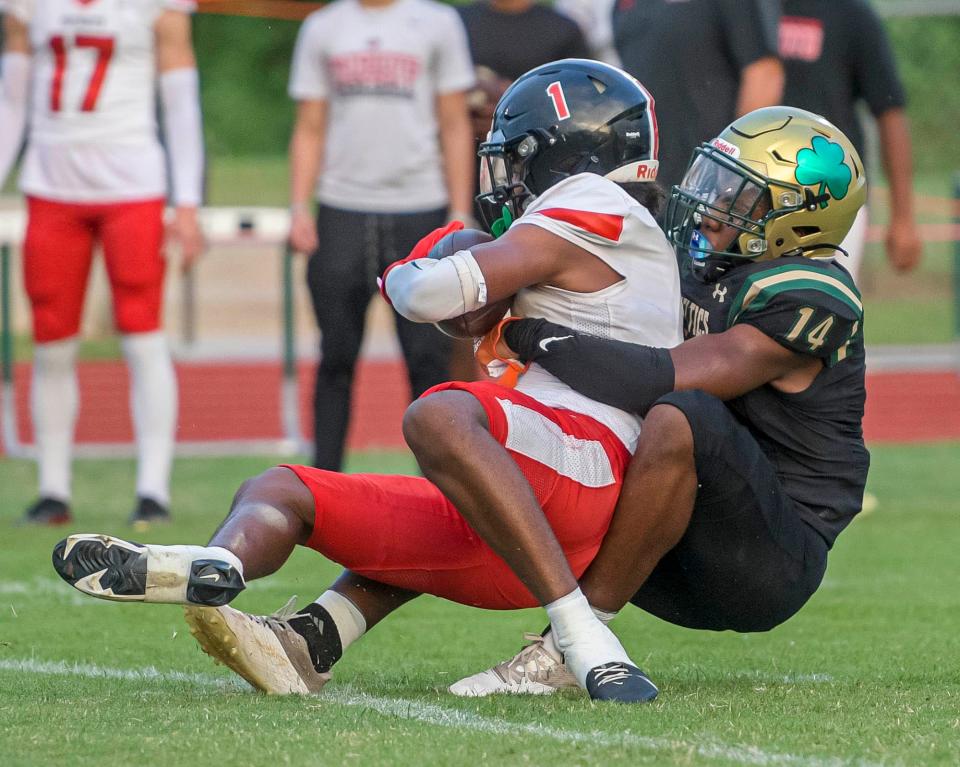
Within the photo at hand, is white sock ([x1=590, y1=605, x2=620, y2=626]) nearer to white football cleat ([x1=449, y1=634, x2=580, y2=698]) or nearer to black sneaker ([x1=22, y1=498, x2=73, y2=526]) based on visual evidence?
white football cleat ([x1=449, y1=634, x2=580, y2=698])

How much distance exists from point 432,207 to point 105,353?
35.1 feet

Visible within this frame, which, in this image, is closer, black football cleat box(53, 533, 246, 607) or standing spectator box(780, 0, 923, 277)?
black football cleat box(53, 533, 246, 607)

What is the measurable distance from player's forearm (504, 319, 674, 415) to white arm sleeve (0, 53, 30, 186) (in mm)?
3844

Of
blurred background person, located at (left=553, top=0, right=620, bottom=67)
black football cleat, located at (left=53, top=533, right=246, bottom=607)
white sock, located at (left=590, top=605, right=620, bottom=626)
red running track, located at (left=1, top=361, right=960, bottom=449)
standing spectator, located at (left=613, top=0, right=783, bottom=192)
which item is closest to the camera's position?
black football cleat, located at (left=53, top=533, right=246, bottom=607)

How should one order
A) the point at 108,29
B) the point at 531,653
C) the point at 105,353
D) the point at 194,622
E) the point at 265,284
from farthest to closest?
the point at 265,284 < the point at 105,353 < the point at 108,29 < the point at 531,653 < the point at 194,622

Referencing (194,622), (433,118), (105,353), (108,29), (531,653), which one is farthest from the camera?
(105,353)

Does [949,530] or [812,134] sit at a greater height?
[812,134]

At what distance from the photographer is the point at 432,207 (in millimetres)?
7008

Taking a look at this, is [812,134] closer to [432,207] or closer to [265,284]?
[432,207]

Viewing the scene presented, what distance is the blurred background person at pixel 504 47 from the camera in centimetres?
730

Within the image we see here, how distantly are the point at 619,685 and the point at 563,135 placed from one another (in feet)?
4.01

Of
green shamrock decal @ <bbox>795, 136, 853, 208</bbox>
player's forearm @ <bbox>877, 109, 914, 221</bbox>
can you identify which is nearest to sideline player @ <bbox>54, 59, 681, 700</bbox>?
green shamrock decal @ <bbox>795, 136, 853, 208</bbox>

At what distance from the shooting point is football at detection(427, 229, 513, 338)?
370 centimetres

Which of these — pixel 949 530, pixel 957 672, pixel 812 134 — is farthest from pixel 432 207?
pixel 957 672
